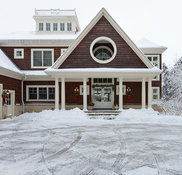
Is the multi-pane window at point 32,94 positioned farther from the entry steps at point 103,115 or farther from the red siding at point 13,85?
the entry steps at point 103,115

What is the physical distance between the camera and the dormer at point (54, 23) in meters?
21.7

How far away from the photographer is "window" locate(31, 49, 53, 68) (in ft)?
62.1

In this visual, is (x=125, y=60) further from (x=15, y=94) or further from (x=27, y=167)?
(x=27, y=167)

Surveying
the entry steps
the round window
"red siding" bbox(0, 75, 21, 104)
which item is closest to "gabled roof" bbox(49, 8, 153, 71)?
the round window

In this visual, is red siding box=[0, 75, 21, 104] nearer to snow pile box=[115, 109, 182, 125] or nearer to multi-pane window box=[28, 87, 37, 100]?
multi-pane window box=[28, 87, 37, 100]

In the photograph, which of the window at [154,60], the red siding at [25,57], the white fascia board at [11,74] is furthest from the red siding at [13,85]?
the window at [154,60]

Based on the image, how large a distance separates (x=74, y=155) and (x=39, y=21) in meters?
20.6

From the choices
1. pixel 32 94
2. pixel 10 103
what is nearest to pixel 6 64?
pixel 10 103

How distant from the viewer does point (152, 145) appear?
6.52 metres

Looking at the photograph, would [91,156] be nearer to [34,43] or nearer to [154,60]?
[34,43]

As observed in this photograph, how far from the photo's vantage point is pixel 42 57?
1900 centimetres

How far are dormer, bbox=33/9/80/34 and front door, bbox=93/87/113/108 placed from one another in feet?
28.8

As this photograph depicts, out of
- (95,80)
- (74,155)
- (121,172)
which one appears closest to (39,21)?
(95,80)

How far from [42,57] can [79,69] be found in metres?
6.56
